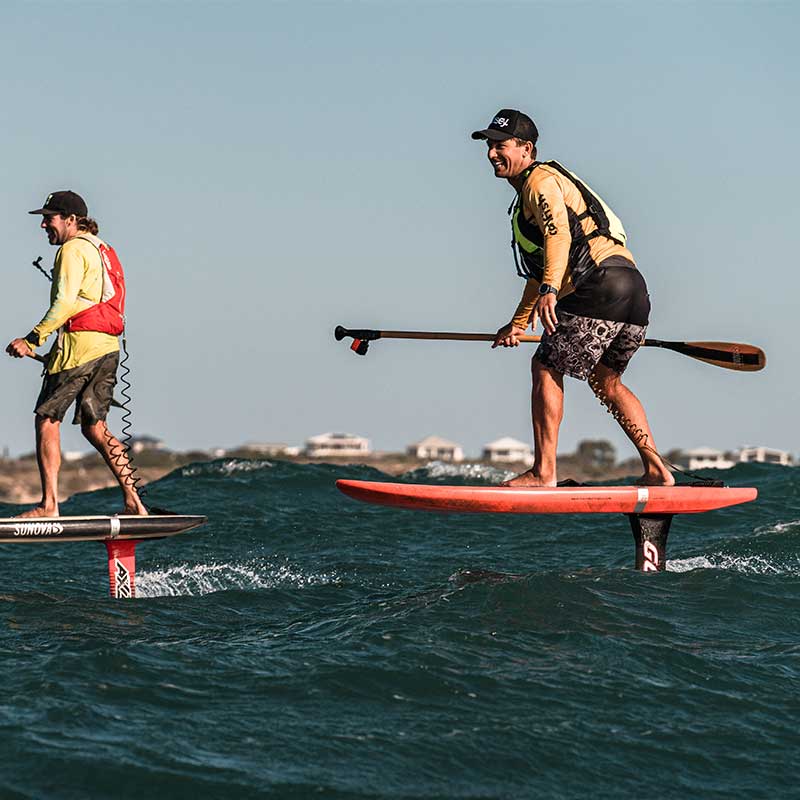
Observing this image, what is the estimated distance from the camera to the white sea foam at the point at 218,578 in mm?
10477

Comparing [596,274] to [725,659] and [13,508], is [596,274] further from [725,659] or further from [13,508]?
[13,508]

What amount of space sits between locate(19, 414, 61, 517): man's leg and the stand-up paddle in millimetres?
2135

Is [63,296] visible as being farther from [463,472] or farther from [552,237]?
[463,472]

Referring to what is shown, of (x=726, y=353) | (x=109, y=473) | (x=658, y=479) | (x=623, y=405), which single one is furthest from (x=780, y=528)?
(x=109, y=473)

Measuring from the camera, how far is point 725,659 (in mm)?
7633

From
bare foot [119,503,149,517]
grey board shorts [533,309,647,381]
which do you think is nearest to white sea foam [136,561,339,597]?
bare foot [119,503,149,517]

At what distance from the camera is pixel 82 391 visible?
9.65 m

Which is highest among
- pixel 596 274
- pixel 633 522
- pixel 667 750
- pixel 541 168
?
pixel 541 168

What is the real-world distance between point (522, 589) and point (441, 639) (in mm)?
1315

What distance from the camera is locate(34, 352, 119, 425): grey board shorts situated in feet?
31.4

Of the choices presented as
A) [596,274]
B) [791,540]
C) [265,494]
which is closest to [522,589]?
[596,274]

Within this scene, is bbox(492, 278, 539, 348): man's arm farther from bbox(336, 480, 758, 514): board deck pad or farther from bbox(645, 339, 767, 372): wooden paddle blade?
bbox(645, 339, 767, 372): wooden paddle blade

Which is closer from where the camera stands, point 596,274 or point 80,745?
point 80,745

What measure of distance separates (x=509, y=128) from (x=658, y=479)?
9.42 feet
